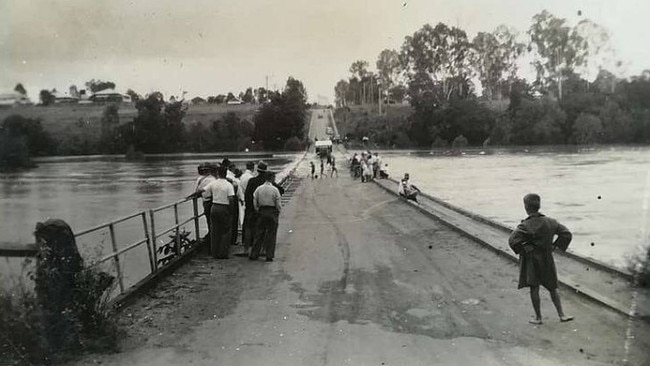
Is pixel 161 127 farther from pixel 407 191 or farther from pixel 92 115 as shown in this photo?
pixel 407 191

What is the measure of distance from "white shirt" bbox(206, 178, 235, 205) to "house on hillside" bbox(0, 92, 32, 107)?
14.4ft

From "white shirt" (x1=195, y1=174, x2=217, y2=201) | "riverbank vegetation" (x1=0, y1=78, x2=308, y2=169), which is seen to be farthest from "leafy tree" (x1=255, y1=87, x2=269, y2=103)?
"white shirt" (x1=195, y1=174, x2=217, y2=201)

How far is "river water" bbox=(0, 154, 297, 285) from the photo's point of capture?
1108 centimetres

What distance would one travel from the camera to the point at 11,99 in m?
5.58

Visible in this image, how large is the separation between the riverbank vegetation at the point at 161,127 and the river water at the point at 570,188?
618cm

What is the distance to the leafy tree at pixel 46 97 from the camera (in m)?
6.66

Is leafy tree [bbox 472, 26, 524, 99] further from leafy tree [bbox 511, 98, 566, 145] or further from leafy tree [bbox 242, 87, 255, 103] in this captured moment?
leafy tree [bbox 242, 87, 255, 103]

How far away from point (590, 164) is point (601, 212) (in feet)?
36.5

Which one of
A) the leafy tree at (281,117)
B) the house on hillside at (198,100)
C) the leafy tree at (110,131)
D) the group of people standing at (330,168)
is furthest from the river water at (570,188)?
the leafy tree at (110,131)

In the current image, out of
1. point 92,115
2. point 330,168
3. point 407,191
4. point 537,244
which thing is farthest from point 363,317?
point 330,168

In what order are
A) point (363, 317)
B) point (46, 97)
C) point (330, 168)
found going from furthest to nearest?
point (330, 168)
point (46, 97)
point (363, 317)

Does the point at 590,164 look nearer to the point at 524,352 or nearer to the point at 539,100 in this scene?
the point at 539,100

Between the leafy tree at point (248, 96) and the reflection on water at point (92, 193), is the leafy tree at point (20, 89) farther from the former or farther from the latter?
the reflection on water at point (92, 193)

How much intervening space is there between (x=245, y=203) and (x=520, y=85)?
24.7 ft
